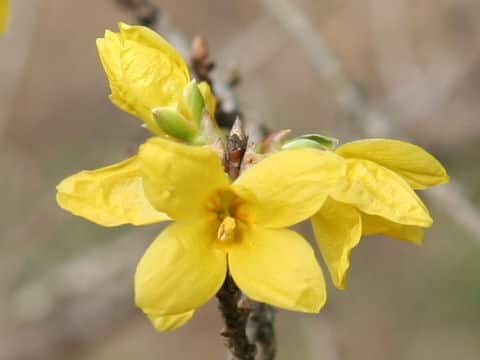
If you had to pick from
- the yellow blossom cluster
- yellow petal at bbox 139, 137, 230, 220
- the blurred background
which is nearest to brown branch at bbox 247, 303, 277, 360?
the yellow blossom cluster

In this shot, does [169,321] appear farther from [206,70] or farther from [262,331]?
[206,70]

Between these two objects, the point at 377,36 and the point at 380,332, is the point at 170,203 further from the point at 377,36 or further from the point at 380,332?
the point at 380,332

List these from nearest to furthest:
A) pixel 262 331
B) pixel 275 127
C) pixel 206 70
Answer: pixel 262 331 < pixel 206 70 < pixel 275 127

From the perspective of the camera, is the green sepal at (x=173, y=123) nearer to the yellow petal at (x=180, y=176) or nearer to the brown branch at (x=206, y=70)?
the yellow petal at (x=180, y=176)

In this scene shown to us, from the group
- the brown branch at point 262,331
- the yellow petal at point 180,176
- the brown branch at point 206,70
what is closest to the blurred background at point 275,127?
the brown branch at point 206,70

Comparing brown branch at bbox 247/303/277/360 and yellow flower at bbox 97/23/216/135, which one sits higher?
yellow flower at bbox 97/23/216/135

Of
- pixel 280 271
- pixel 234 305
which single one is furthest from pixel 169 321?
pixel 280 271

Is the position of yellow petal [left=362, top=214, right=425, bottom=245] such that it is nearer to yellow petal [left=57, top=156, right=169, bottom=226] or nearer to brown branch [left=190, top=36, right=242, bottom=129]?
yellow petal [left=57, top=156, right=169, bottom=226]
